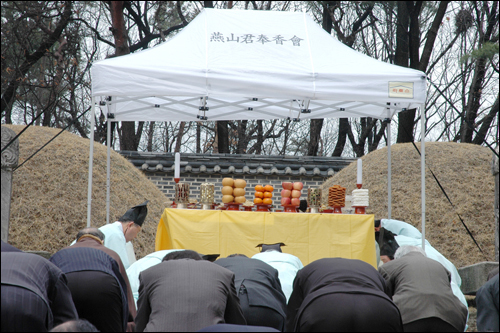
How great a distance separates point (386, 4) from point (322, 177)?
243 inches

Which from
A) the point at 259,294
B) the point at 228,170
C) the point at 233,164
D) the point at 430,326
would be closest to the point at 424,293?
the point at 430,326

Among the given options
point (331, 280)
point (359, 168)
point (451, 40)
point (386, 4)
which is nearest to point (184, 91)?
point (359, 168)

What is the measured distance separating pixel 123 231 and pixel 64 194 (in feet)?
13.4

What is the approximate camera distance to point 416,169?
34.2 ft

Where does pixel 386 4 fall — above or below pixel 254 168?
above

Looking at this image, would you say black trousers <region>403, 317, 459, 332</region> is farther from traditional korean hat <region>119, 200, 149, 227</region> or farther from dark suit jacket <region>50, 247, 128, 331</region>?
traditional korean hat <region>119, 200, 149, 227</region>

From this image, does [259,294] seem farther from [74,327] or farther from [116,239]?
[116,239]

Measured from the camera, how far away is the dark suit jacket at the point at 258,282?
128 inches

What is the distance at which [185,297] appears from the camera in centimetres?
269

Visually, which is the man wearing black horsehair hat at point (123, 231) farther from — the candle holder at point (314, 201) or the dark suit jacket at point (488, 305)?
the dark suit jacket at point (488, 305)

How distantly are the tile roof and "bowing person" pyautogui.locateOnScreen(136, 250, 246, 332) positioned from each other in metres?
8.01

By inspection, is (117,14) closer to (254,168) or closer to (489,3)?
(254,168)

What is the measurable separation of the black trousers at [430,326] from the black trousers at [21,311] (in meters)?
2.35

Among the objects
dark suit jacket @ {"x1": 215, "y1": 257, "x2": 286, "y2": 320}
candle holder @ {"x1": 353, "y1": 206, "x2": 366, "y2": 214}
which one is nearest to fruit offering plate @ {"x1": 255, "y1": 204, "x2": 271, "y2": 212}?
candle holder @ {"x1": 353, "y1": 206, "x2": 366, "y2": 214}
